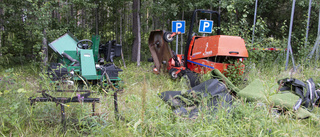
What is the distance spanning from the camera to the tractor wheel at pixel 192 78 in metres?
4.96

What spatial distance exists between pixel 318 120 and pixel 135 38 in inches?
390

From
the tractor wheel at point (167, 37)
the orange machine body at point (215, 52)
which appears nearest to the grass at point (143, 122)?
the orange machine body at point (215, 52)

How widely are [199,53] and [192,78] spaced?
1.95 feet

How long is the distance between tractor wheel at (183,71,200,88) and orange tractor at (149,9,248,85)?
0.03 metres

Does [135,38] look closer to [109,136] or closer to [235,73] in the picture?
[235,73]

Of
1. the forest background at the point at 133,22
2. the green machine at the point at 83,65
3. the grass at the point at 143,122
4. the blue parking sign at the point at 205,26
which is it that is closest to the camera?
the grass at the point at 143,122

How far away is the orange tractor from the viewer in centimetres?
470

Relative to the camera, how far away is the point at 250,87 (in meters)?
3.49

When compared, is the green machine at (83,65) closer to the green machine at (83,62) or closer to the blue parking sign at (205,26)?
the green machine at (83,62)

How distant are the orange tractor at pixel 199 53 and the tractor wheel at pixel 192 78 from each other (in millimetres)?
30

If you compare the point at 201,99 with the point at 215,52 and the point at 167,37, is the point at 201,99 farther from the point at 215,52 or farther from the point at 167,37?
the point at 167,37

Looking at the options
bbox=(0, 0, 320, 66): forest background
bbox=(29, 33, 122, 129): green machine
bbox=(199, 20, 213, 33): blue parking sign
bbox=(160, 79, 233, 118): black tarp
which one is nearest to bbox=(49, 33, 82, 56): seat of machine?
bbox=(29, 33, 122, 129): green machine

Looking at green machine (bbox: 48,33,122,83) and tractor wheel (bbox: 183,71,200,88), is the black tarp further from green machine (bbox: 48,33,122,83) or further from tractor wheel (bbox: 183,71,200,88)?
green machine (bbox: 48,33,122,83)

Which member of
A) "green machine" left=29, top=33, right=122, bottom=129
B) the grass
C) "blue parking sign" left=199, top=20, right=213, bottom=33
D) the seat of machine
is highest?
"blue parking sign" left=199, top=20, right=213, bottom=33
